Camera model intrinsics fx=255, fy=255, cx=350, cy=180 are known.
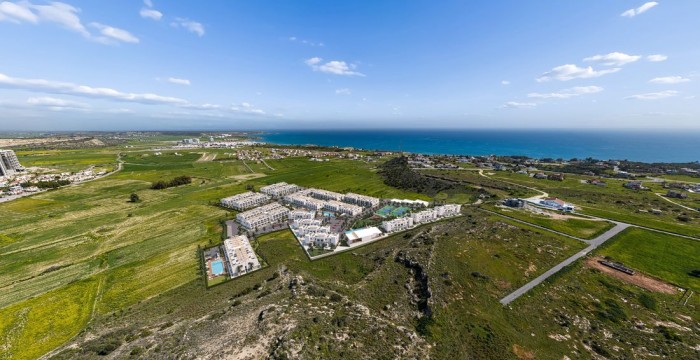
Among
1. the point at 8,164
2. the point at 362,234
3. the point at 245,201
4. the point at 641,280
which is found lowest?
the point at 641,280

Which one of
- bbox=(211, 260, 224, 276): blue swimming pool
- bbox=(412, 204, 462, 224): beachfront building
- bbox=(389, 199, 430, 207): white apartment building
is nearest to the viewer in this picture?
bbox=(211, 260, 224, 276): blue swimming pool

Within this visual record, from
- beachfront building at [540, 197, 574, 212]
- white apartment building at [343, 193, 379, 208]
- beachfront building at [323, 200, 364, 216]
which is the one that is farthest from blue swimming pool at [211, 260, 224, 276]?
beachfront building at [540, 197, 574, 212]

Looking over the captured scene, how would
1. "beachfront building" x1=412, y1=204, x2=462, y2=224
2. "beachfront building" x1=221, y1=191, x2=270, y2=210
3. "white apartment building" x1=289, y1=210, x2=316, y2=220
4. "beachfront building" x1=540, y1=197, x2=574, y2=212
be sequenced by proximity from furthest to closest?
"beachfront building" x1=221, y1=191, x2=270, y2=210 < "beachfront building" x1=540, y1=197, x2=574, y2=212 < "white apartment building" x1=289, y1=210, x2=316, y2=220 < "beachfront building" x1=412, y1=204, x2=462, y2=224

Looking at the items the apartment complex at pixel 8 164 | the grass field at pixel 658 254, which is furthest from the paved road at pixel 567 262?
the apartment complex at pixel 8 164

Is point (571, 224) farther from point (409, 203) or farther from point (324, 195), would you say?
point (324, 195)

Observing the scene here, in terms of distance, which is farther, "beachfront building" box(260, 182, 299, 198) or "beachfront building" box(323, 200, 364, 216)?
"beachfront building" box(260, 182, 299, 198)

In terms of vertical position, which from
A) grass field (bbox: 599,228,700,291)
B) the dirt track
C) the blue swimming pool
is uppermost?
grass field (bbox: 599,228,700,291)

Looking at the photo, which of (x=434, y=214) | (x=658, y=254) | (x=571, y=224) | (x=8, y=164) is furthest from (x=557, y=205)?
(x=8, y=164)

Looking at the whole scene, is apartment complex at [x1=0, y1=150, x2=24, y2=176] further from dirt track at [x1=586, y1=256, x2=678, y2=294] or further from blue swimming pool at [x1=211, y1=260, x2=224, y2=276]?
dirt track at [x1=586, y1=256, x2=678, y2=294]
